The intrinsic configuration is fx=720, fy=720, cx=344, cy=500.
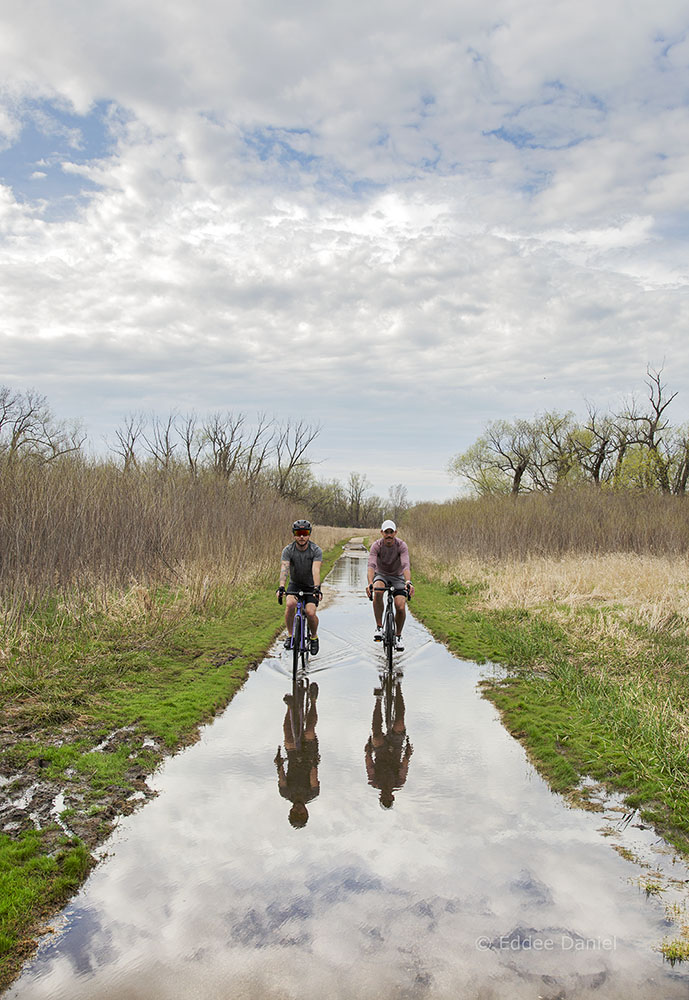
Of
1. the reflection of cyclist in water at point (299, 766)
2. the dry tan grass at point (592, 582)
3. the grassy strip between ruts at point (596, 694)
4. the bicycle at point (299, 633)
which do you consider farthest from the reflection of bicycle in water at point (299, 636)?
the dry tan grass at point (592, 582)

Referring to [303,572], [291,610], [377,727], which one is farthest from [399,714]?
[303,572]

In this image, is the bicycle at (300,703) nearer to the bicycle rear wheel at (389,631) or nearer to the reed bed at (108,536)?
the bicycle rear wheel at (389,631)

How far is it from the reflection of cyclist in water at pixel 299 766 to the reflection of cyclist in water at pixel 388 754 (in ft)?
1.61

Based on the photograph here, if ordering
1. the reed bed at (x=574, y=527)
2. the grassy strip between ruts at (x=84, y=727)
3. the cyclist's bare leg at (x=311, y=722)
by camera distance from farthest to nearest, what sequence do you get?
the reed bed at (x=574, y=527) < the cyclist's bare leg at (x=311, y=722) < the grassy strip between ruts at (x=84, y=727)

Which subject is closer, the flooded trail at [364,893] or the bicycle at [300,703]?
the flooded trail at [364,893]

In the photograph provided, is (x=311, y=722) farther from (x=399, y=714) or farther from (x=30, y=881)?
(x=30, y=881)

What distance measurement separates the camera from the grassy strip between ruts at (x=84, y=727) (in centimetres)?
417

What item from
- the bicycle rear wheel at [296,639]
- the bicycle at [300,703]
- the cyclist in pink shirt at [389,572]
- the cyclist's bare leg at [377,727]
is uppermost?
the cyclist in pink shirt at [389,572]

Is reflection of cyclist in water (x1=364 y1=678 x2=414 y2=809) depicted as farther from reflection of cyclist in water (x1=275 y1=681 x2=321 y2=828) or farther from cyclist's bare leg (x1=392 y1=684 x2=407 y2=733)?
reflection of cyclist in water (x1=275 y1=681 x2=321 y2=828)

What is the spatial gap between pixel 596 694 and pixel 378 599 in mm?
3617

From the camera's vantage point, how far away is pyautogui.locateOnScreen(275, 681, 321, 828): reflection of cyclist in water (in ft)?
17.4

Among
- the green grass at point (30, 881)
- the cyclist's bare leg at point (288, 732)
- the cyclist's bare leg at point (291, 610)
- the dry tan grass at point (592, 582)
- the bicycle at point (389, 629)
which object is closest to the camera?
the green grass at point (30, 881)

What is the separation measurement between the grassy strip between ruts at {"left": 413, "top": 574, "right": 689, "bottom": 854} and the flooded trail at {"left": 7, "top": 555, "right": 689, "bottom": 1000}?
1.44ft

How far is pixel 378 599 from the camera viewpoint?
10.9 meters
